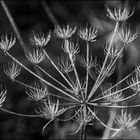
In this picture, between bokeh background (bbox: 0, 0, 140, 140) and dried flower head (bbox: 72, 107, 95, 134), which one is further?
bokeh background (bbox: 0, 0, 140, 140)

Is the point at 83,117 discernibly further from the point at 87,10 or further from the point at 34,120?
the point at 87,10

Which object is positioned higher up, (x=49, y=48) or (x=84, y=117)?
(x=49, y=48)

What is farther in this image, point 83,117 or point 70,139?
point 70,139

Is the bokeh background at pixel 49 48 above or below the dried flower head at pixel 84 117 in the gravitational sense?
above

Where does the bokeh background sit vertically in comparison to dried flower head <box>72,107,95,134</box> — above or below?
above

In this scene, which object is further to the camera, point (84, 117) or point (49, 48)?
point (49, 48)

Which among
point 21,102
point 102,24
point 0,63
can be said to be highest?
point 102,24

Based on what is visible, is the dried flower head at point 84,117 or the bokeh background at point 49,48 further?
the bokeh background at point 49,48

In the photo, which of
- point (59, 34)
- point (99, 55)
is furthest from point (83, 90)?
point (99, 55)
